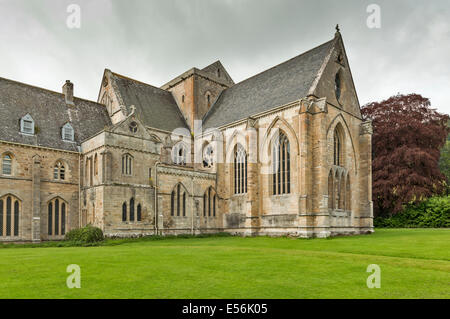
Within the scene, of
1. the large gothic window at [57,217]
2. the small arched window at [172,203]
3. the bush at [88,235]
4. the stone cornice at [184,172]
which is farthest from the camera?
the small arched window at [172,203]

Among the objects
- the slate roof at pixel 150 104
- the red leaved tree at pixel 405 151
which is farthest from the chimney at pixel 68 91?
the red leaved tree at pixel 405 151

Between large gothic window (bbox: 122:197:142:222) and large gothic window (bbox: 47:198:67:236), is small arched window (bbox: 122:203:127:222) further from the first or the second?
large gothic window (bbox: 47:198:67:236)

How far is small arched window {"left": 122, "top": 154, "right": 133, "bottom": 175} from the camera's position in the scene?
29984 mm

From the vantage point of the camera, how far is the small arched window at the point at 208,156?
38781 mm

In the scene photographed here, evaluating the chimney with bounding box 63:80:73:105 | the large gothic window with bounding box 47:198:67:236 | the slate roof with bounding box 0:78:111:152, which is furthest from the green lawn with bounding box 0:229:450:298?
the chimney with bounding box 63:80:73:105

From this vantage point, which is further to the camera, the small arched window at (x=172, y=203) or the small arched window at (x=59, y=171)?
the small arched window at (x=172, y=203)

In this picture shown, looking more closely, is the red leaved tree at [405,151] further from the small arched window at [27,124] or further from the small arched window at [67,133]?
the small arched window at [27,124]

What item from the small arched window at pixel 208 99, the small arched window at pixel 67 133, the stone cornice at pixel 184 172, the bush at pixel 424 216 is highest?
Answer: the small arched window at pixel 208 99

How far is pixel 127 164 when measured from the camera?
99.3ft

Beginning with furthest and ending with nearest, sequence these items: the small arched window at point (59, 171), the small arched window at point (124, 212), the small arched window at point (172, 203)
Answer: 1. the small arched window at point (172, 203)
2. the small arched window at point (59, 171)
3. the small arched window at point (124, 212)

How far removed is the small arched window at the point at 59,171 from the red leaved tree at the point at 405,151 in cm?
3253

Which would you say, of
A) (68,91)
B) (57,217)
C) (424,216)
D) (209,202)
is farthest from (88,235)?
(424,216)

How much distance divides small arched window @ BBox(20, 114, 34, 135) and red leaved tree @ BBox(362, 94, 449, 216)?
35441mm

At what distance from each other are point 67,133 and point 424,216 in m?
38.4
